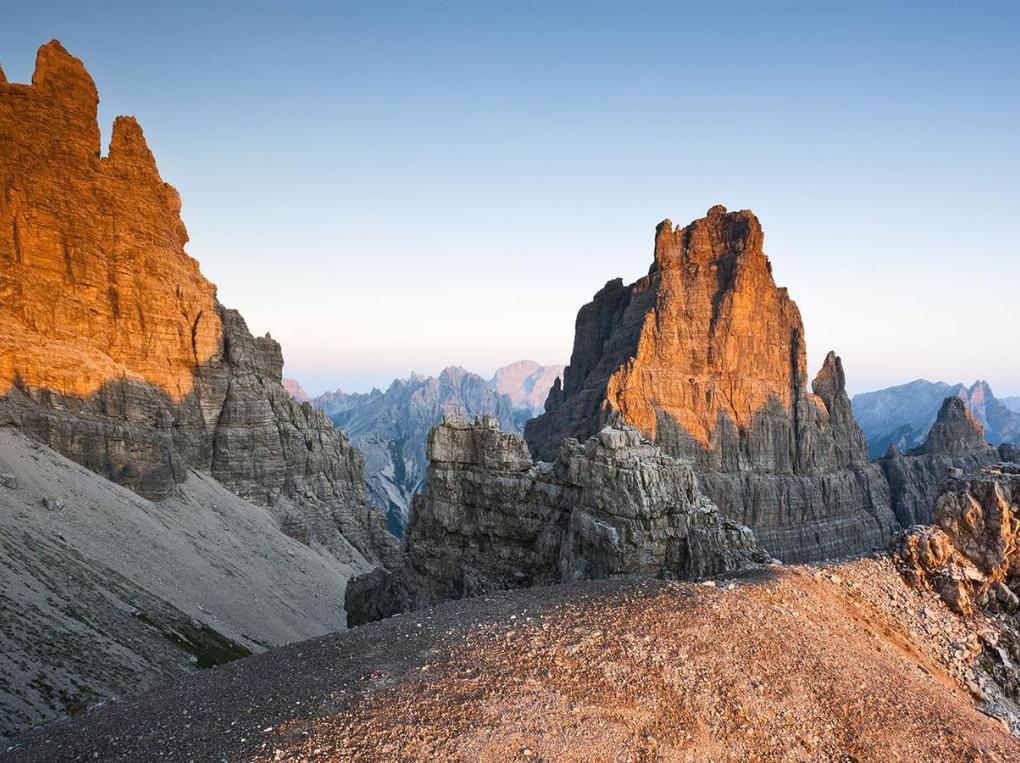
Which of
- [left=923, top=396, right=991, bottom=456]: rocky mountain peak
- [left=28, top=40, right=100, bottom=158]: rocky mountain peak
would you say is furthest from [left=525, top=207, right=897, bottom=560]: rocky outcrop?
[left=28, top=40, right=100, bottom=158]: rocky mountain peak

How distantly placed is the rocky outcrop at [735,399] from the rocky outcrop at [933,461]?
5.12 metres

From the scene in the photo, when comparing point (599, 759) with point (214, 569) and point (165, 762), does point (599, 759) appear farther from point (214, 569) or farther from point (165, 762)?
point (214, 569)

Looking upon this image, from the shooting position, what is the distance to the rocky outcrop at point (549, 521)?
28422mm

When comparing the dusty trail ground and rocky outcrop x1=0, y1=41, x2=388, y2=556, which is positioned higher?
rocky outcrop x1=0, y1=41, x2=388, y2=556

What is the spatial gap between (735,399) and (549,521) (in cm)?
8315

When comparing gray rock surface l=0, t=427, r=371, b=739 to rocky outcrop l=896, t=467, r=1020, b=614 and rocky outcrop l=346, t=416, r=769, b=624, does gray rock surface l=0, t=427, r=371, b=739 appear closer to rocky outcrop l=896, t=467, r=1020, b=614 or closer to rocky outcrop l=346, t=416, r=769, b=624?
rocky outcrop l=346, t=416, r=769, b=624

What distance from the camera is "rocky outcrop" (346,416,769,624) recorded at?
93.2 ft

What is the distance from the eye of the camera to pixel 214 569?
54.2 meters

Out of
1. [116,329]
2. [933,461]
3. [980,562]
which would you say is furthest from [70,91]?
[933,461]

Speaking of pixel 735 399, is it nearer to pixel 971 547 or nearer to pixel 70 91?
pixel 971 547

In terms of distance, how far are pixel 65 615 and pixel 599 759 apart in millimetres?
36602

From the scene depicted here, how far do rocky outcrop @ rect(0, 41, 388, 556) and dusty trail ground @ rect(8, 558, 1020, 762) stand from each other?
177ft

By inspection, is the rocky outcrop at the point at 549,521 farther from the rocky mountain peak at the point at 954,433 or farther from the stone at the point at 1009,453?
the rocky mountain peak at the point at 954,433

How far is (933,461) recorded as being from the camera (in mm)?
125250
